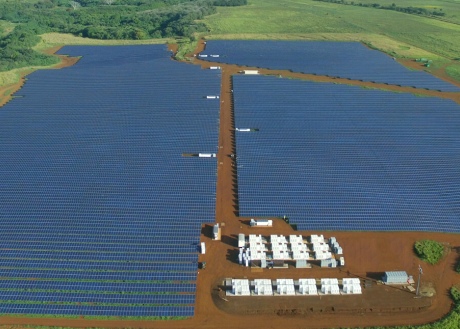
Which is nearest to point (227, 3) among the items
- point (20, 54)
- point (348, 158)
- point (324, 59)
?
point (324, 59)

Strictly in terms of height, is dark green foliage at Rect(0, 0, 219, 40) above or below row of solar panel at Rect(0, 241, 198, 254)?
above

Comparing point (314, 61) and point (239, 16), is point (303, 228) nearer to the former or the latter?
point (314, 61)

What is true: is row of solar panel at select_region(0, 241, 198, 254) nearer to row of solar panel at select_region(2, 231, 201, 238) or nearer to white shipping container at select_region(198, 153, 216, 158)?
row of solar panel at select_region(2, 231, 201, 238)

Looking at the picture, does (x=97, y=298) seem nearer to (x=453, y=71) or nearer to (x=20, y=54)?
(x=20, y=54)

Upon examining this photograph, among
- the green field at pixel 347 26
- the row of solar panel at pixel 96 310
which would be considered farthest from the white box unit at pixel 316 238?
the green field at pixel 347 26

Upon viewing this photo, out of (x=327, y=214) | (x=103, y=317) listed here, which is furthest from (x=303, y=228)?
(x=103, y=317)

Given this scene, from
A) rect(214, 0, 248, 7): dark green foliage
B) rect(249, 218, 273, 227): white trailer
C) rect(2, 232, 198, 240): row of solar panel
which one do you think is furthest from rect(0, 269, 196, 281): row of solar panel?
rect(214, 0, 248, 7): dark green foliage
